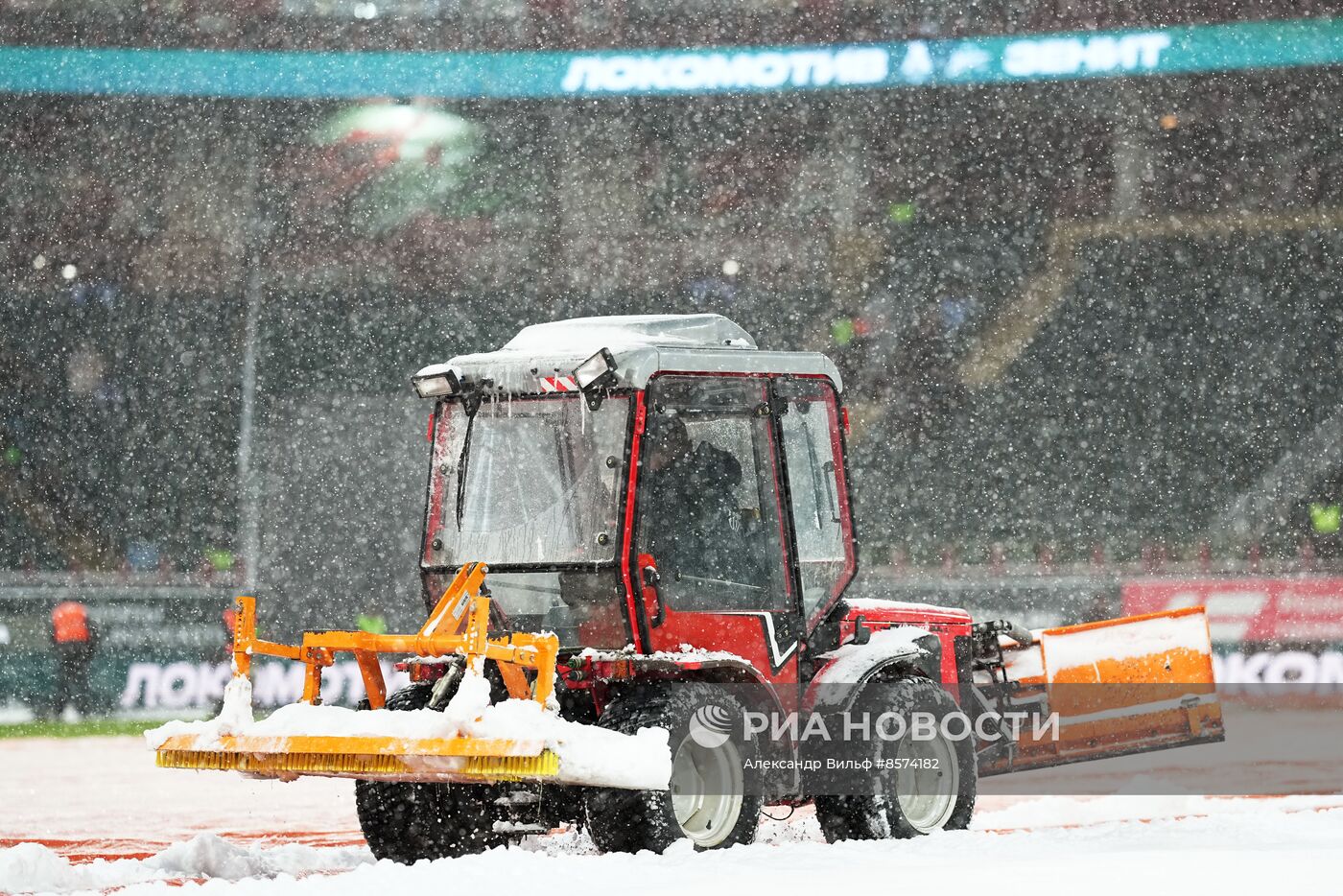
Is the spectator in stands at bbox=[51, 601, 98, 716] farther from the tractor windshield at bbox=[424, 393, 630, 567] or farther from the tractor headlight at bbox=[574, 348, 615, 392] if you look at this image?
the tractor headlight at bbox=[574, 348, 615, 392]

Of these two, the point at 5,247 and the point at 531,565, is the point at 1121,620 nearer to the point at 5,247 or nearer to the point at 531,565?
the point at 531,565

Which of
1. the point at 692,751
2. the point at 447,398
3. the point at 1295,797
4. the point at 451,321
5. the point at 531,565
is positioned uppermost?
the point at 451,321

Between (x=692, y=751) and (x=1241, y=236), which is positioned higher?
(x=1241, y=236)

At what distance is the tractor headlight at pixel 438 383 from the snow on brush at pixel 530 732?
4.60 feet

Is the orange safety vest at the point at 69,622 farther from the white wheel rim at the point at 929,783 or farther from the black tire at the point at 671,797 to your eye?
the black tire at the point at 671,797

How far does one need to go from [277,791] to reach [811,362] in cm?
664

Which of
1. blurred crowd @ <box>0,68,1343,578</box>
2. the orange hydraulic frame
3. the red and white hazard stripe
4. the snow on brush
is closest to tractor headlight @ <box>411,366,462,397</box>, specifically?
the red and white hazard stripe

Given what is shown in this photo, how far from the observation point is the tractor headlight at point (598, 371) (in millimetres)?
6234

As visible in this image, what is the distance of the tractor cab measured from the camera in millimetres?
6246

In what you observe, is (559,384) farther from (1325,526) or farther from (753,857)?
(1325,526)

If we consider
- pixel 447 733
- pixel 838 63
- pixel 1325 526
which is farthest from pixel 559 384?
pixel 838 63

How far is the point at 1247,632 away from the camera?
17219 mm

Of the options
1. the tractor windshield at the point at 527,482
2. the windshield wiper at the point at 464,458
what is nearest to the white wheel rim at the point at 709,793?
the tractor windshield at the point at 527,482

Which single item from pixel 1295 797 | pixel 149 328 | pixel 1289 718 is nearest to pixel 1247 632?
pixel 1289 718
